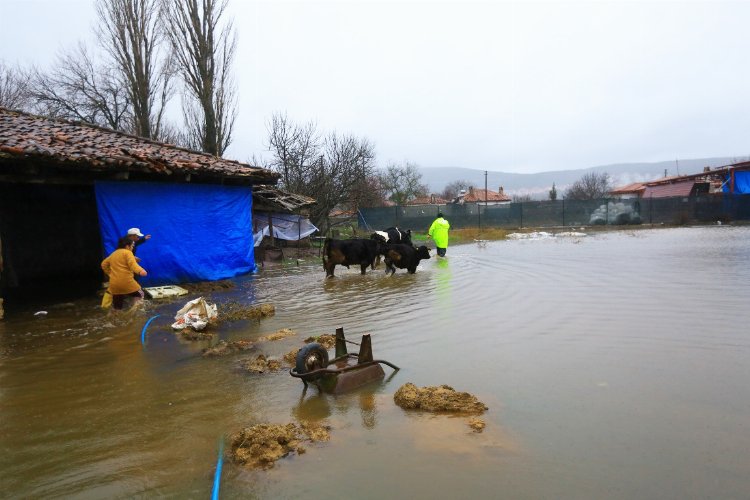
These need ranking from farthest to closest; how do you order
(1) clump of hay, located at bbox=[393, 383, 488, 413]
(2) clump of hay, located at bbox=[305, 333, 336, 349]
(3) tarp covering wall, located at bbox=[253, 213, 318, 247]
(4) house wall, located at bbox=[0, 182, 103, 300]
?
1. (3) tarp covering wall, located at bbox=[253, 213, 318, 247]
2. (4) house wall, located at bbox=[0, 182, 103, 300]
3. (2) clump of hay, located at bbox=[305, 333, 336, 349]
4. (1) clump of hay, located at bbox=[393, 383, 488, 413]

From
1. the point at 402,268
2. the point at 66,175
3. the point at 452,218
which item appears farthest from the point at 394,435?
the point at 452,218

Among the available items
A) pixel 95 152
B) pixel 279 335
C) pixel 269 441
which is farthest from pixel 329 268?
pixel 269 441

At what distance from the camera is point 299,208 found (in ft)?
67.3

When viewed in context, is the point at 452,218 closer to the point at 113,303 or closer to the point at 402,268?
the point at 402,268

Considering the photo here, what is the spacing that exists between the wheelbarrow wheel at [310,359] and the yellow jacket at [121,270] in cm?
462

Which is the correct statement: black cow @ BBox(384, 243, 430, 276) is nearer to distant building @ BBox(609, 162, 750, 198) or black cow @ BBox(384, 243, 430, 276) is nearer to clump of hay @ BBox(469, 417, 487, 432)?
clump of hay @ BBox(469, 417, 487, 432)

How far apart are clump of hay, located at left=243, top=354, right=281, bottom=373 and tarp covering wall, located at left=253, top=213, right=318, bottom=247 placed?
14.7 metres

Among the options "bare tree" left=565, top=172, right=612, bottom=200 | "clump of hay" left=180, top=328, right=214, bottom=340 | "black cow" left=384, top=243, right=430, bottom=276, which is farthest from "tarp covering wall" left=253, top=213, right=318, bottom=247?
"bare tree" left=565, top=172, right=612, bottom=200

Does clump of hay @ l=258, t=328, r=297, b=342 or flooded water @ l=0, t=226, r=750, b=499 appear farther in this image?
clump of hay @ l=258, t=328, r=297, b=342

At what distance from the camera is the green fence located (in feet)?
122

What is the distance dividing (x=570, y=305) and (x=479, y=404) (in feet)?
16.3

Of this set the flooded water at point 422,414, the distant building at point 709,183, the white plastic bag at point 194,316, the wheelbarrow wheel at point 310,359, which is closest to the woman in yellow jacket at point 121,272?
the flooded water at point 422,414

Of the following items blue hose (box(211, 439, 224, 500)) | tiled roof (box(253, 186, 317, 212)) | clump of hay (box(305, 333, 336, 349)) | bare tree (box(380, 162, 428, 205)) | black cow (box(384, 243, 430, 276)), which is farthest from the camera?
bare tree (box(380, 162, 428, 205))

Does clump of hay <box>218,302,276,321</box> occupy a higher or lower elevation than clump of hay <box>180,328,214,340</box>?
higher
